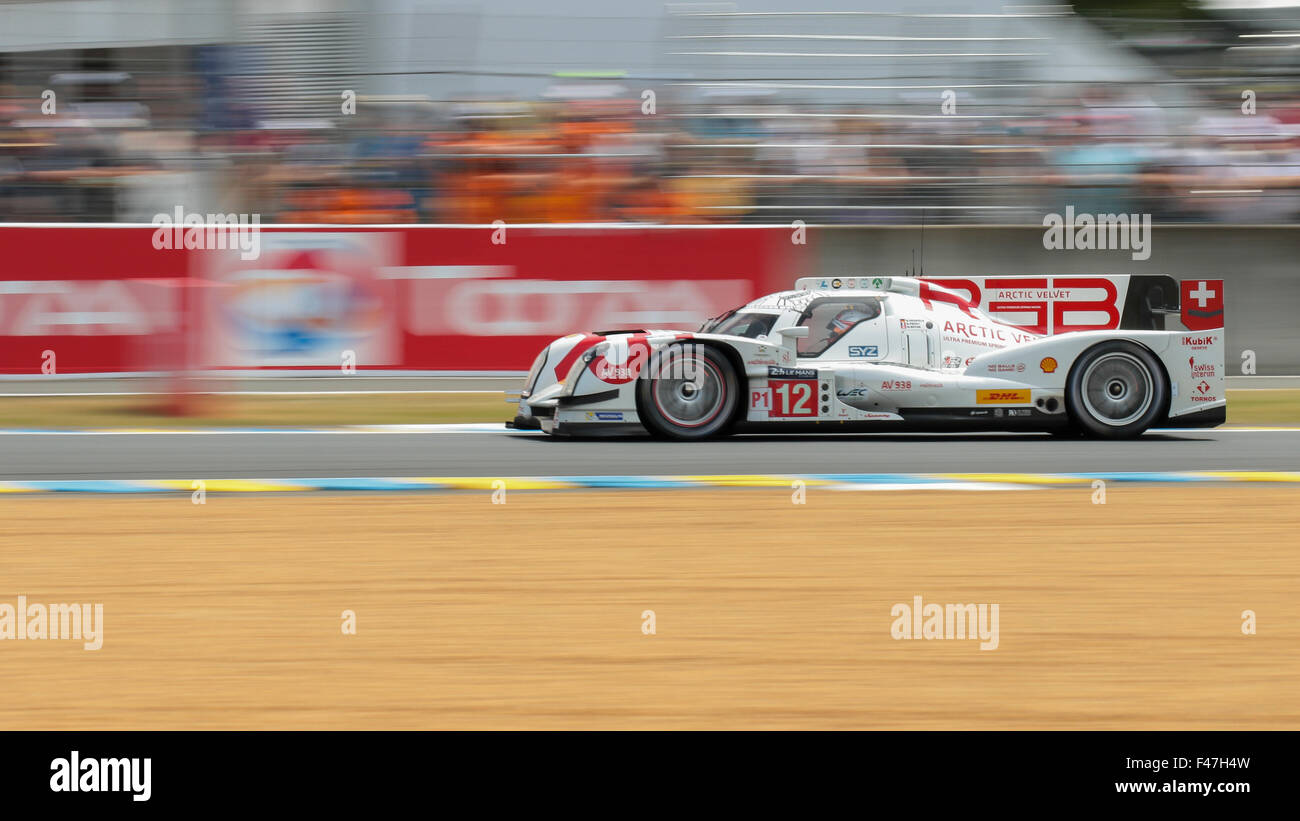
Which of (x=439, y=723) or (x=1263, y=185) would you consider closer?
(x=439, y=723)

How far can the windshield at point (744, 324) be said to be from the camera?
9711 mm

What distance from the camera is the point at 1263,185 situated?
1522 cm

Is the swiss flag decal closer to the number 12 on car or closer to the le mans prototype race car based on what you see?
the le mans prototype race car

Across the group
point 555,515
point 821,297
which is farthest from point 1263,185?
point 555,515

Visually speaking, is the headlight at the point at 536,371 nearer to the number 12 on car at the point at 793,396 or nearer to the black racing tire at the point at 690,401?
the black racing tire at the point at 690,401

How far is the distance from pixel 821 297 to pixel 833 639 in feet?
18.2

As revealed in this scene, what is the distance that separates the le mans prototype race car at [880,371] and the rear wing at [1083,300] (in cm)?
2

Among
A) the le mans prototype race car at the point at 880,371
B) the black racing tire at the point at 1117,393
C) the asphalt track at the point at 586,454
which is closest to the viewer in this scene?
the asphalt track at the point at 586,454

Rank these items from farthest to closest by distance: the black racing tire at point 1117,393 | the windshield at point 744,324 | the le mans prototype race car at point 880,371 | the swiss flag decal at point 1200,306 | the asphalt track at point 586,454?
the swiss flag decal at point 1200,306 → the black racing tire at point 1117,393 → the windshield at point 744,324 → the le mans prototype race car at point 880,371 → the asphalt track at point 586,454

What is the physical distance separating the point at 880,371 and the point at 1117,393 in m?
1.60

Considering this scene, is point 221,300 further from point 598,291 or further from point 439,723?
point 439,723

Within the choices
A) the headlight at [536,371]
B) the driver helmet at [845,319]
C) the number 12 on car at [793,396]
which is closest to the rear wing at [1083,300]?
the driver helmet at [845,319]

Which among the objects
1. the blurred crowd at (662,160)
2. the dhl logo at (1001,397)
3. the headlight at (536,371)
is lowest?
the dhl logo at (1001,397)

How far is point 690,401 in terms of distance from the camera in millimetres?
9711
